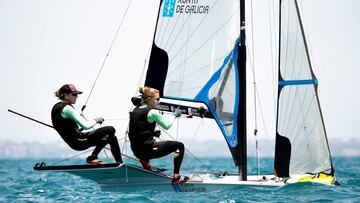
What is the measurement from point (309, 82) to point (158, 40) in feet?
10.1

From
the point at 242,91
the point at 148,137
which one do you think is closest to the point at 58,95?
the point at 148,137

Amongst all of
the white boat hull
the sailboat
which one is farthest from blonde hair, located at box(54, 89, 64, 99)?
the sailboat

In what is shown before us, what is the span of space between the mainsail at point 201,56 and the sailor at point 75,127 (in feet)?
8.16

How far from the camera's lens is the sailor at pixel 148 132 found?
9836 millimetres

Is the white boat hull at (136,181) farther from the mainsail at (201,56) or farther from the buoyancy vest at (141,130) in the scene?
the mainsail at (201,56)

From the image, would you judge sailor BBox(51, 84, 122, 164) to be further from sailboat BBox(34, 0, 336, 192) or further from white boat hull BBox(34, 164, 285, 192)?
sailboat BBox(34, 0, 336, 192)

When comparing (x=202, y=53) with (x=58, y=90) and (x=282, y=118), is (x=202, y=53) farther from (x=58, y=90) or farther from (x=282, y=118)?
(x=58, y=90)

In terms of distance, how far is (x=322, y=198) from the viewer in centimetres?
1000

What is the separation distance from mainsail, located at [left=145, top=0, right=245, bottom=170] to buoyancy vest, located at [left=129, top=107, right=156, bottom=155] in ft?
6.93

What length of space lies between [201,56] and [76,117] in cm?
341

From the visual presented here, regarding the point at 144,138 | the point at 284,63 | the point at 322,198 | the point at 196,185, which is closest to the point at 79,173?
the point at 144,138

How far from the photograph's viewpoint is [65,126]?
9.54 metres

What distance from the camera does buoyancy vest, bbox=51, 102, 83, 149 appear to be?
31.1 ft

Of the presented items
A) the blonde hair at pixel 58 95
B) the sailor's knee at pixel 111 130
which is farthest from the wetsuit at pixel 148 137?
the blonde hair at pixel 58 95
